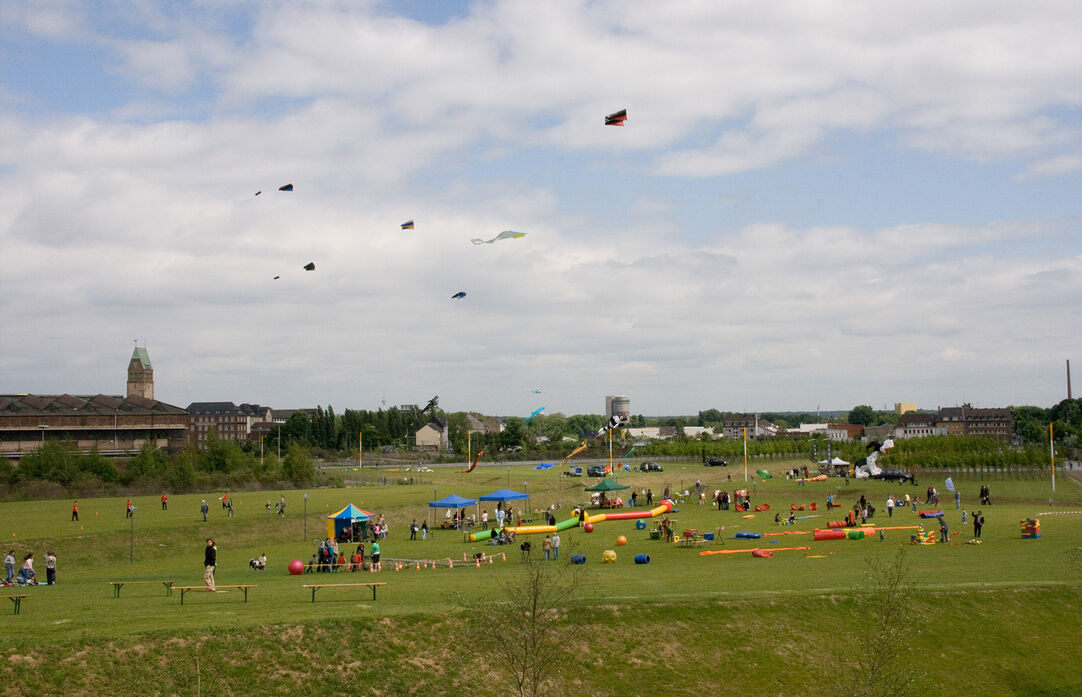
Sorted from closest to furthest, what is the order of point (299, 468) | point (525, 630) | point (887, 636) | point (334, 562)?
point (887, 636) → point (525, 630) → point (334, 562) → point (299, 468)

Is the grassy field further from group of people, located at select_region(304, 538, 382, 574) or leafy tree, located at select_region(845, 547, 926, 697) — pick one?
group of people, located at select_region(304, 538, 382, 574)

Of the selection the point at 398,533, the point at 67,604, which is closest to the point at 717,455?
the point at 398,533

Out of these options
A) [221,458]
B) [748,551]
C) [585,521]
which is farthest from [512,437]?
[748,551]

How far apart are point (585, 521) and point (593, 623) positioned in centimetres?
2476

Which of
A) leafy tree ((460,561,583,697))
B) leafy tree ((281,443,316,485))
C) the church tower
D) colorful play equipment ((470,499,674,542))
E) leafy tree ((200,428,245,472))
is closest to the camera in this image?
leafy tree ((460,561,583,697))

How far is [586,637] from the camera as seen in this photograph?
90.6 feet

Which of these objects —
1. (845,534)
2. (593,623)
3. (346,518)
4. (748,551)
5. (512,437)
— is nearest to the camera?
(593,623)

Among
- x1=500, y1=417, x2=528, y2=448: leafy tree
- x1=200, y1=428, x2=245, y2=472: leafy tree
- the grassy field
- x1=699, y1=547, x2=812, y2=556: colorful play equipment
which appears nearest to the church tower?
x1=500, y1=417, x2=528, y2=448: leafy tree

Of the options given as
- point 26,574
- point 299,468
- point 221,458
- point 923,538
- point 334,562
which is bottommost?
point 923,538

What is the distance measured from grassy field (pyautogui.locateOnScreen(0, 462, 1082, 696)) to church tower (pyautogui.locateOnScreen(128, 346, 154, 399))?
159 meters

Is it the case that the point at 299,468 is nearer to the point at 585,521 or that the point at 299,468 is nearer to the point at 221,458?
the point at 221,458

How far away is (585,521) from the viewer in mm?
52938

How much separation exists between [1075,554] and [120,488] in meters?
65.6

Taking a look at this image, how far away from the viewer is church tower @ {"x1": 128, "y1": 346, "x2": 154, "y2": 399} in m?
192
